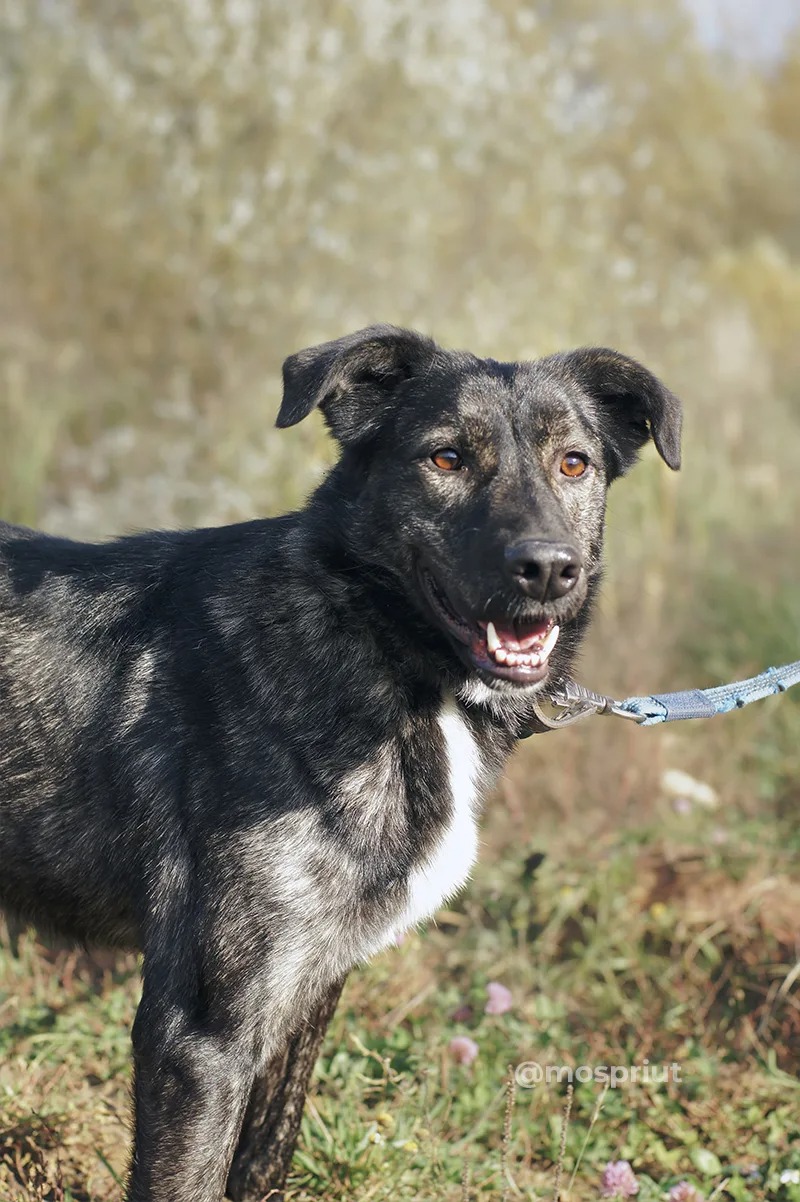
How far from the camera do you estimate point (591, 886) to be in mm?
4074

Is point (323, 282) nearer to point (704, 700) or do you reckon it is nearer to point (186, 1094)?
point (704, 700)

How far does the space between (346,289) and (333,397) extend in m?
5.10

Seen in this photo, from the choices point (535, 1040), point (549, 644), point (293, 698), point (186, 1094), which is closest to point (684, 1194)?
point (535, 1040)

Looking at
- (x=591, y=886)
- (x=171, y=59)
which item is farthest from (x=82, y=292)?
(x=591, y=886)

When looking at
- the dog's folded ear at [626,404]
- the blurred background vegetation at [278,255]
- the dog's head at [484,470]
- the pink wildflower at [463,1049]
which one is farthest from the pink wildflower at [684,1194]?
the blurred background vegetation at [278,255]

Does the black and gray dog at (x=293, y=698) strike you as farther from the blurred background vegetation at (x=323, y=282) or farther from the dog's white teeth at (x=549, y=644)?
the blurred background vegetation at (x=323, y=282)

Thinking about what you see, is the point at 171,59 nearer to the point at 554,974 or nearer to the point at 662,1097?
the point at 554,974

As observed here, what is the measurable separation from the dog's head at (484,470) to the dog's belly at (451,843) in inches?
6.2

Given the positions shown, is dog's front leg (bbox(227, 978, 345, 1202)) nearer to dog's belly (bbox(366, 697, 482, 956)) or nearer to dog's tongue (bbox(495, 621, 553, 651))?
dog's belly (bbox(366, 697, 482, 956))

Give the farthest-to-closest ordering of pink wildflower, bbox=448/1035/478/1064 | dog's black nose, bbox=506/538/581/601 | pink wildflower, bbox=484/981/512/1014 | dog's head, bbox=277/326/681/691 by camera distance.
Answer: pink wildflower, bbox=484/981/512/1014 < pink wildflower, bbox=448/1035/478/1064 < dog's head, bbox=277/326/681/691 < dog's black nose, bbox=506/538/581/601

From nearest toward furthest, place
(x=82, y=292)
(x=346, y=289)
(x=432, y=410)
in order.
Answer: (x=432, y=410), (x=346, y=289), (x=82, y=292)

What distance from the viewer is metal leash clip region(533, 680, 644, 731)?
2785 mm

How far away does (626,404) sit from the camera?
3.04 metres

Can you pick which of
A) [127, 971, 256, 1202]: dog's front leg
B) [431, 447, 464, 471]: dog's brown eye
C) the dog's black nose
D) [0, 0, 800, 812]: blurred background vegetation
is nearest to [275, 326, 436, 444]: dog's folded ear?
[431, 447, 464, 471]: dog's brown eye
